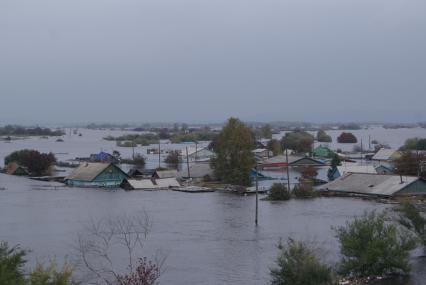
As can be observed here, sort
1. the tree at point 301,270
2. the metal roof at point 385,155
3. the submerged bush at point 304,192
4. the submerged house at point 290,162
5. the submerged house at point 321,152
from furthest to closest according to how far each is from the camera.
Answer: the submerged house at point 321,152
the metal roof at point 385,155
the submerged house at point 290,162
the submerged bush at point 304,192
the tree at point 301,270

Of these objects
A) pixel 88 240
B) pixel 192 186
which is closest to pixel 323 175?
pixel 192 186

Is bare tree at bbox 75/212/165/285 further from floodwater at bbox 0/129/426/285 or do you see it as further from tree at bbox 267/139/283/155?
tree at bbox 267/139/283/155

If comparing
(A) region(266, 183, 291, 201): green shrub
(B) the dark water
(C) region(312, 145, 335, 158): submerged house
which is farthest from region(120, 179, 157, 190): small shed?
(C) region(312, 145, 335, 158): submerged house

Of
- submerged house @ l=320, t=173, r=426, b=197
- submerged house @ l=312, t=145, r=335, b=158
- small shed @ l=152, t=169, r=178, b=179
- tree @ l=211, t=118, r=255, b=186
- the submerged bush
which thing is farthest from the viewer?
submerged house @ l=312, t=145, r=335, b=158

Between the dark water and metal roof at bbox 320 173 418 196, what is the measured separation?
38.2 inches

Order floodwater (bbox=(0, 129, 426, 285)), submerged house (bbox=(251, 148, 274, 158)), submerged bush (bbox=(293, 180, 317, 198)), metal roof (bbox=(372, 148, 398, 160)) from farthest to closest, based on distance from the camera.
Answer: submerged house (bbox=(251, 148, 274, 158)) → metal roof (bbox=(372, 148, 398, 160)) → submerged bush (bbox=(293, 180, 317, 198)) → floodwater (bbox=(0, 129, 426, 285))

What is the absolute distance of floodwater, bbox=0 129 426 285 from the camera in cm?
1052

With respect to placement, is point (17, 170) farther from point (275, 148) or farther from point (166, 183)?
point (275, 148)

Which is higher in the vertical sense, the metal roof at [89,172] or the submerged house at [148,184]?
the metal roof at [89,172]

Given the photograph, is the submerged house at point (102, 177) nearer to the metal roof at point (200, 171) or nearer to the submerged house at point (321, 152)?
the metal roof at point (200, 171)

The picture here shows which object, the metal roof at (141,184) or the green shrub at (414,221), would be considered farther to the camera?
the metal roof at (141,184)

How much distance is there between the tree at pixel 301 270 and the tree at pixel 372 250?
123 cm

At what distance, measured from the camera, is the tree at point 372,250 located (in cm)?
907

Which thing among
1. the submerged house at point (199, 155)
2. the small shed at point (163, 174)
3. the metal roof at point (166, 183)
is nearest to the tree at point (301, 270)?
the metal roof at point (166, 183)
